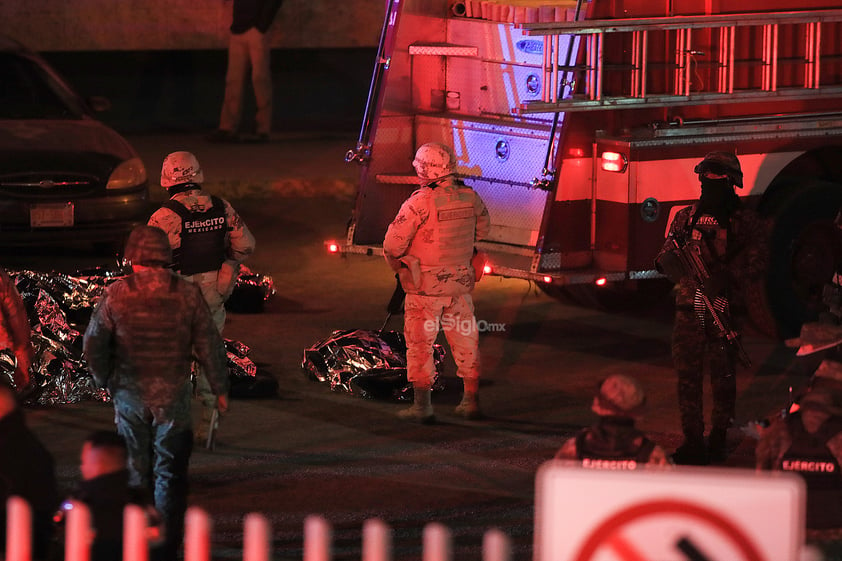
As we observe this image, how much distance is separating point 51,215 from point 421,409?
4962mm

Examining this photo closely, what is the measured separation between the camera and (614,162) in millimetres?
10031

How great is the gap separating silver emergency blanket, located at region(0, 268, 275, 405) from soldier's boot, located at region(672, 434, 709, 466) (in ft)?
8.85

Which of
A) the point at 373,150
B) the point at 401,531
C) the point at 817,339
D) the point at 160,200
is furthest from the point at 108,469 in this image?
the point at 160,200

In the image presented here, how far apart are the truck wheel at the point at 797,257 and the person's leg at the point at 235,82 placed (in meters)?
9.98

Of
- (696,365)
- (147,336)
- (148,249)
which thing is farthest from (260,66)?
(147,336)

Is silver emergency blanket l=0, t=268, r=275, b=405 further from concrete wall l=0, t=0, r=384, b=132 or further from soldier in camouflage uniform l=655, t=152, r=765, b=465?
concrete wall l=0, t=0, r=384, b=132

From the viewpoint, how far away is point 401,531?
7.02m

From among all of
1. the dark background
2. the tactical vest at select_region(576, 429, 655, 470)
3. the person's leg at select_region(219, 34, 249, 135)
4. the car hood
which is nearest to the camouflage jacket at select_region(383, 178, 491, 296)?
the tactical vest at select_region(576, 429, 655, 470)

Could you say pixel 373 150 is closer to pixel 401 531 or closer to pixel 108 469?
pixel 401 531

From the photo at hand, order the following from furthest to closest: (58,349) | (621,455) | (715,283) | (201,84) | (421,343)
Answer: (201,84) < (58,349) < (421,343) < (715,283) < (621,455)

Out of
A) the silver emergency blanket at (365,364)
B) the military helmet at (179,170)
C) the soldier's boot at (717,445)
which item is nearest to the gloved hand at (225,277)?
the military helmet at (179,170)

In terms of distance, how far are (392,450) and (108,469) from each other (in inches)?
122

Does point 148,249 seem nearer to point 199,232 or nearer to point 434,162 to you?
point 199,232

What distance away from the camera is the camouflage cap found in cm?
671
